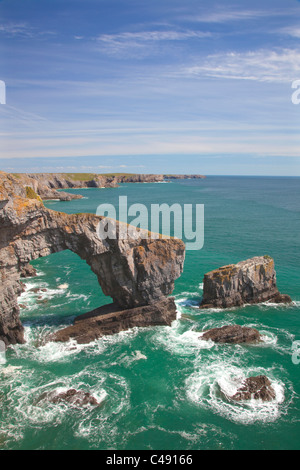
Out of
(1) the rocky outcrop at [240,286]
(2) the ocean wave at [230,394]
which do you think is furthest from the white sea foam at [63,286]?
(2) the ocean wave at [230,394]

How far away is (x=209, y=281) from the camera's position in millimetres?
44719

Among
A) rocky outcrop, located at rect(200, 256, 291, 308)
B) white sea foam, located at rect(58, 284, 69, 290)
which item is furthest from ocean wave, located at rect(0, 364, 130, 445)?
white sea foam, located at rect(58, 284, 69, 290)

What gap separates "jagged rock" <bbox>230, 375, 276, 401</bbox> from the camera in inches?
1064

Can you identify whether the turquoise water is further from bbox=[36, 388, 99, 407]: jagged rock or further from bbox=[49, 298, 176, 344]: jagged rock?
bbox=[49, 298, 176, 344]: jagged rock

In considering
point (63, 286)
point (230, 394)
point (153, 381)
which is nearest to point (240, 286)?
point (230, 394)

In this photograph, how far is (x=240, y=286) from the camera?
45531 millimetres

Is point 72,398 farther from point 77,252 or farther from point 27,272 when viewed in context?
point 27,272

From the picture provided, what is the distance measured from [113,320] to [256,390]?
1740cm

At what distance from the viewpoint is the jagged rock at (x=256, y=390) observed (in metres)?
27.0

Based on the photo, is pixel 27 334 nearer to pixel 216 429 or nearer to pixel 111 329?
pixel 111 329

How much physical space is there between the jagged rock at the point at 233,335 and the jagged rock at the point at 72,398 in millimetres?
14545

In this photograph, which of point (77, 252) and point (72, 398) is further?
point (77, 252)

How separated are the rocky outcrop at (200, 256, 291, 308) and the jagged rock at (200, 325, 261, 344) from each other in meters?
7.90

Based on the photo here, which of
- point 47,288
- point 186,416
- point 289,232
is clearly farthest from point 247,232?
point 186,416
